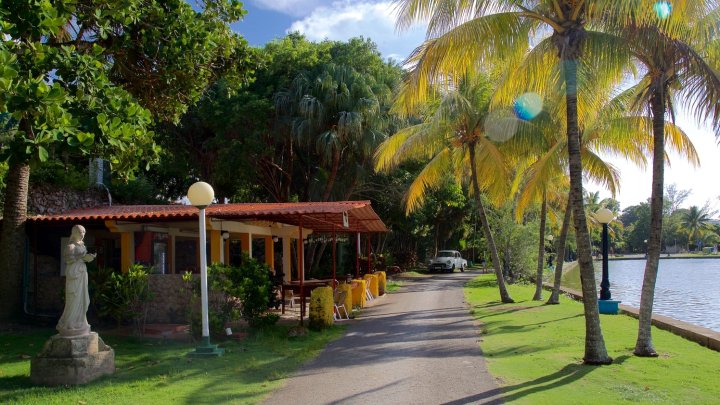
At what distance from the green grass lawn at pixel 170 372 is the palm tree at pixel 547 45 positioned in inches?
183

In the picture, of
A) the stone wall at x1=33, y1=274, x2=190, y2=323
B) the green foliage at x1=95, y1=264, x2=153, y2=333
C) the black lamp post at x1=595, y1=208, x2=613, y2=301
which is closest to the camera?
the green foliage at x1=95, y1=264, x2=153, y2=333

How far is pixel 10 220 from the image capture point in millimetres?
11812

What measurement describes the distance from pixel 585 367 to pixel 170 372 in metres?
5.93

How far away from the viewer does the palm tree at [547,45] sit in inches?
349

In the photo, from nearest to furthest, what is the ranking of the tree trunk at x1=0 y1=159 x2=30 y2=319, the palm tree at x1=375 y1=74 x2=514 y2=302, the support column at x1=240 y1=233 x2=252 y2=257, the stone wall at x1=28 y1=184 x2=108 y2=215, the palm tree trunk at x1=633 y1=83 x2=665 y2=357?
the palm tree trunk at x1=633 y1=83 x2=665 y2=357, the tree trunk at x1=0 y1=159 x2=30 y2=319, the stone wall at x1=28 y1=184 x2=108 y2=215, the support column at x1=240 y1=233 x2=252 y2=257, the palm tree at x1=375 y1=74 x2=514 y2=302

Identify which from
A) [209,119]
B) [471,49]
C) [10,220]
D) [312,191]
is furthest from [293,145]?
[471,49]

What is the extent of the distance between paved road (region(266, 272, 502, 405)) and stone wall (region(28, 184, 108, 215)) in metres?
8.80

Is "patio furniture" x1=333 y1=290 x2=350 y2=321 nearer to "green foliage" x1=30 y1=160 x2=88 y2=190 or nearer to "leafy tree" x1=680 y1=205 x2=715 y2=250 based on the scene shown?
"green foliage" x1=30 y1=160 x2=88 y2=190

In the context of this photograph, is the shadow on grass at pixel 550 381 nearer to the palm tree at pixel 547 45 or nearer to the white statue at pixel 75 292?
the palm tree at pixel 547 45

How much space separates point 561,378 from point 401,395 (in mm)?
2362

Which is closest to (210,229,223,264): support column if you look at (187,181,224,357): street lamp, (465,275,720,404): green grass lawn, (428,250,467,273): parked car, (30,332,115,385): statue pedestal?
(187,181,224,357): street lamp

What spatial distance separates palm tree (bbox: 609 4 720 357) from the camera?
896 centimetres

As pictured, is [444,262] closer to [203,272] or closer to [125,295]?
[125,295]

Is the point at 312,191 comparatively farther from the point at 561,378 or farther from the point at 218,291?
the point at 561,378
